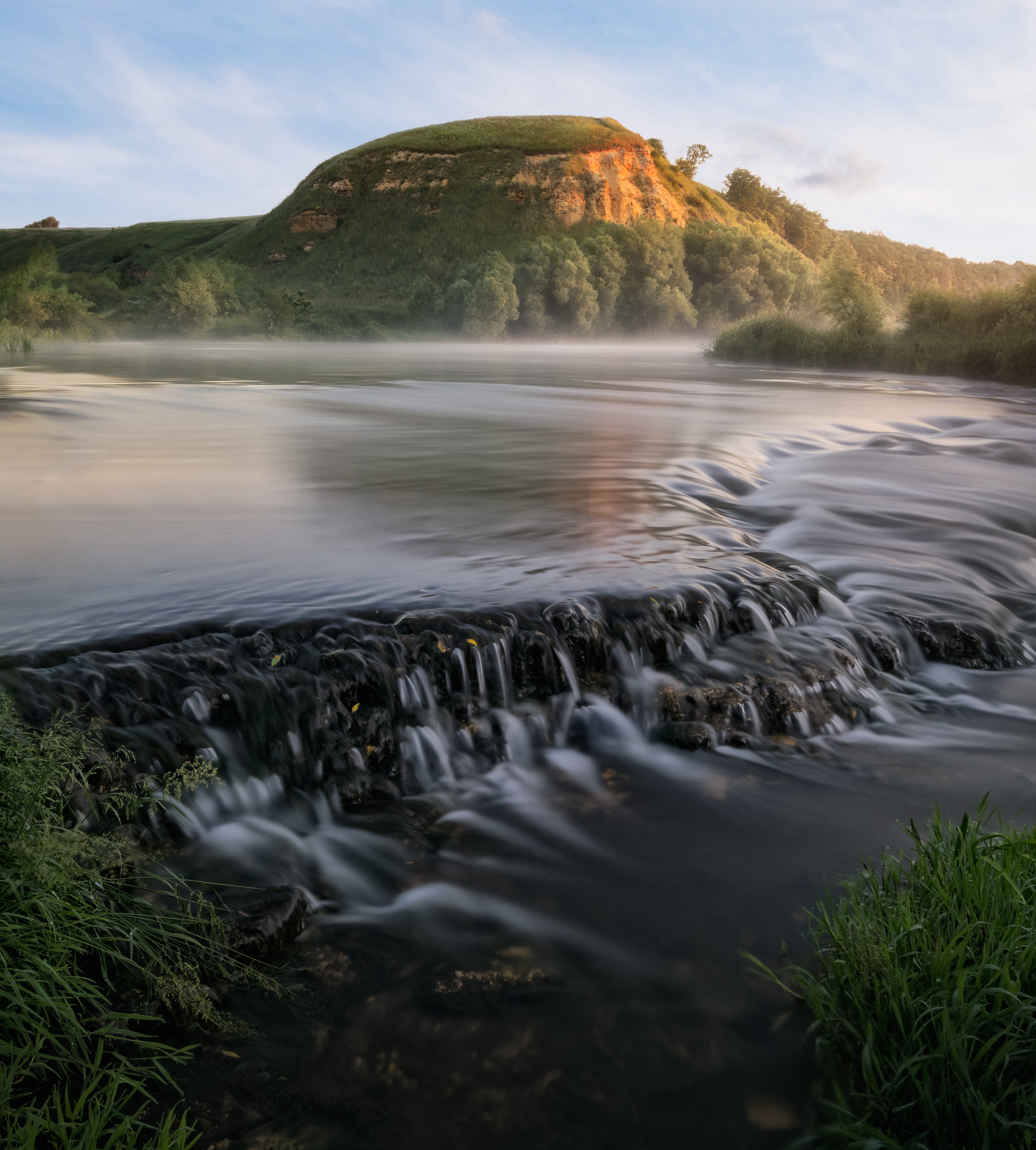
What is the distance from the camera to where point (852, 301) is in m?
34.1

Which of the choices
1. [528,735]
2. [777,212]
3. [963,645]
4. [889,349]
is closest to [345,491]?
[528,735]

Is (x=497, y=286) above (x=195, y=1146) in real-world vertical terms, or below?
above

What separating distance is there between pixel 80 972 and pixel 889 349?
1436 inches

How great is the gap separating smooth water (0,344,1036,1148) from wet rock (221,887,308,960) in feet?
0.32

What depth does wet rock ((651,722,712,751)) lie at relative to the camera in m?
4.97

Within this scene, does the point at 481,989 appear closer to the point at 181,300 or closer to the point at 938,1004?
the point at 938,1004

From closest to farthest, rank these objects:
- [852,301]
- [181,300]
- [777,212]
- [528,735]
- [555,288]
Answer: [528,735] → [852,301] → [181,300] → [555,288] → [777,212]

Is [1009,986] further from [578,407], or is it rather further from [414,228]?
[414,228]

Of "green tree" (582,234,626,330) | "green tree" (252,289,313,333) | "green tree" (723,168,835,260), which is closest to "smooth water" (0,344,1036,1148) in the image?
"green tree" (252,289,313,333)

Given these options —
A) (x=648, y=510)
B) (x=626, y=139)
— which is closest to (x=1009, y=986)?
(x=648, y=510)

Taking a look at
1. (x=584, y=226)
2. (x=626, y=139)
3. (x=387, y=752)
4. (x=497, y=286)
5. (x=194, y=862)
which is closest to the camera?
(x=194, y=862)

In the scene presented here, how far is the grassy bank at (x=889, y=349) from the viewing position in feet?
93.3

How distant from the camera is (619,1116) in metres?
2.65

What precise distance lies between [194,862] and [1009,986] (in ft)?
9.54
